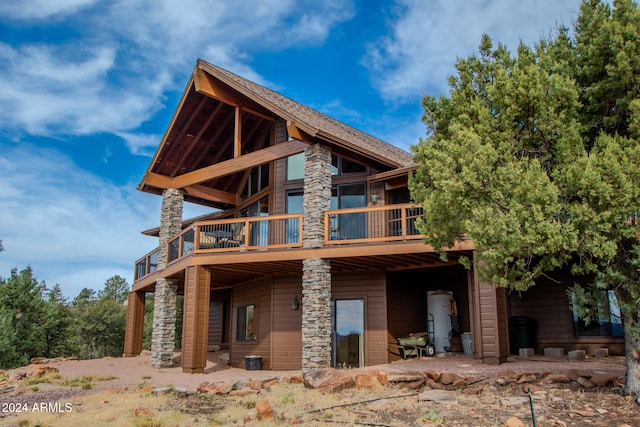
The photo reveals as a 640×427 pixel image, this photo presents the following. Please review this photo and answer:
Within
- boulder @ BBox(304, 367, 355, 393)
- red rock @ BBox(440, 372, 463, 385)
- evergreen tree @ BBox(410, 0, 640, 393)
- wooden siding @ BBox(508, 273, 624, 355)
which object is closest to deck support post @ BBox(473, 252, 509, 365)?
wooden siding @ BBox(508, 273, 624, 355)

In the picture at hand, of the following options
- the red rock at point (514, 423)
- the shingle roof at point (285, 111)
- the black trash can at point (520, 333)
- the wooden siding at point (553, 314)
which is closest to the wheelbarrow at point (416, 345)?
the black trash can at point (520, 333)

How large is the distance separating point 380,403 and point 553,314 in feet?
25.9

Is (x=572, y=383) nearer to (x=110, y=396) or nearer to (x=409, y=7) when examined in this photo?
(x=110, y=396)

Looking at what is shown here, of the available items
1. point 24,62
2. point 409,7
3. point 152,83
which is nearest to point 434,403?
point 409,7

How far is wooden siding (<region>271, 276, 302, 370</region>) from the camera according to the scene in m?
15.9

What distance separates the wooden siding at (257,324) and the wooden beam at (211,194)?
3280 mm

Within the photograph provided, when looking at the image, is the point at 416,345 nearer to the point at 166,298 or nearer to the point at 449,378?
the point at 449,378

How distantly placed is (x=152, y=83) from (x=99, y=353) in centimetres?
1795

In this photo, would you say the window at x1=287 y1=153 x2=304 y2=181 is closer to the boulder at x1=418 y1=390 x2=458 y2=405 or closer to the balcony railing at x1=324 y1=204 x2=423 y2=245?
the balcony railing at x1=324 y1=204 x2=423 y2=245

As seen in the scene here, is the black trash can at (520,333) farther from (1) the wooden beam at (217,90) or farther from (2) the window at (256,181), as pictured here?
(1) the wooden beam at (217,90)

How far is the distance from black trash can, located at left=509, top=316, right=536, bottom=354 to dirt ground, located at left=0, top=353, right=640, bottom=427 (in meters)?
1.97

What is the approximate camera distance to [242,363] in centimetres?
1736

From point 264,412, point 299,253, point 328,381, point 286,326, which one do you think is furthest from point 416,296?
point 264,412

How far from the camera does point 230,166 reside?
16031 mm
